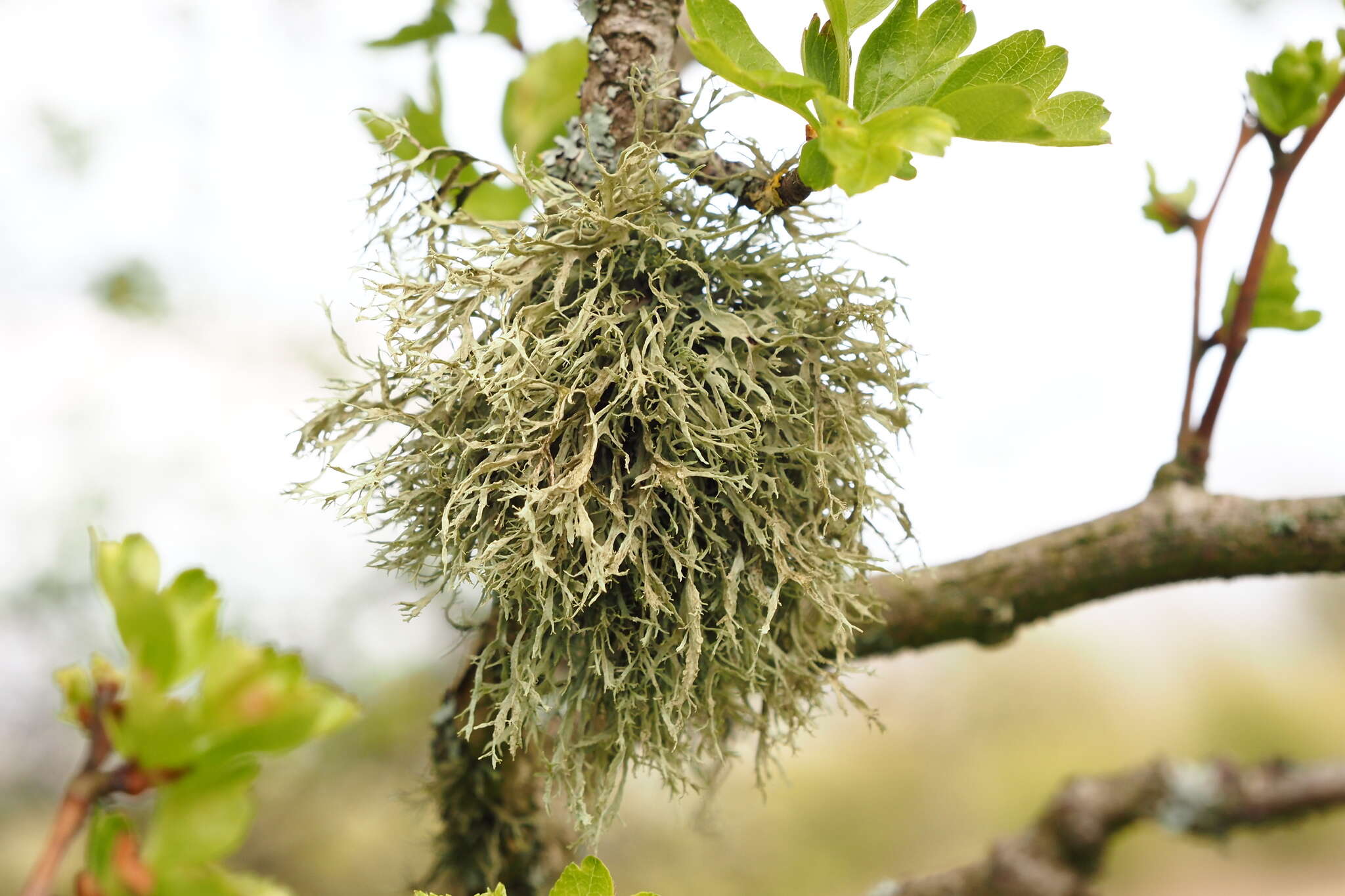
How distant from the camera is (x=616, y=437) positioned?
41 cm

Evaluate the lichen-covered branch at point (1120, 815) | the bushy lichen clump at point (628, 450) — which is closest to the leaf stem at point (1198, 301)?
the bushy lichen clump at point (628, 450)

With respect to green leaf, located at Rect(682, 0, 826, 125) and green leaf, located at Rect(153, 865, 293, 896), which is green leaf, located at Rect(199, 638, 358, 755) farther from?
green leaf, located at Rect(682, 0, 826, 125)

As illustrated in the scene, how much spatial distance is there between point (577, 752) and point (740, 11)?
34 cm

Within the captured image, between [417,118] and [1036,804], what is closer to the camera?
[417,118]

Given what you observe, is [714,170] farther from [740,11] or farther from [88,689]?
[88,689]

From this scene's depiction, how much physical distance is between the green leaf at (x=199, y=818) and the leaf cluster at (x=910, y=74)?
275 millimetres

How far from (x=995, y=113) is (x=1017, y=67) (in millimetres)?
41

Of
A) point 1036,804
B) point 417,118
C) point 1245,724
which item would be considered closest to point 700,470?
point 417,118

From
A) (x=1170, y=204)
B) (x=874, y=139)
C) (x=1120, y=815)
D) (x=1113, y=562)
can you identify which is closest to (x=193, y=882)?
(x=874, y=139)

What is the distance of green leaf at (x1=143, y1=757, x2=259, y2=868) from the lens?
23 cm

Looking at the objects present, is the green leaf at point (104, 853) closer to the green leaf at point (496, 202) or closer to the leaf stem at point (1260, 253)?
the green leaf at point (496, 202)

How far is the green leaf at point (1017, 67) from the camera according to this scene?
354 millimetres

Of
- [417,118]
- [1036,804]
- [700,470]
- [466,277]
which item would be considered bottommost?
[1036,804]

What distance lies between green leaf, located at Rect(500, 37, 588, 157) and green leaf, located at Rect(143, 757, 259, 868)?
47 cm
